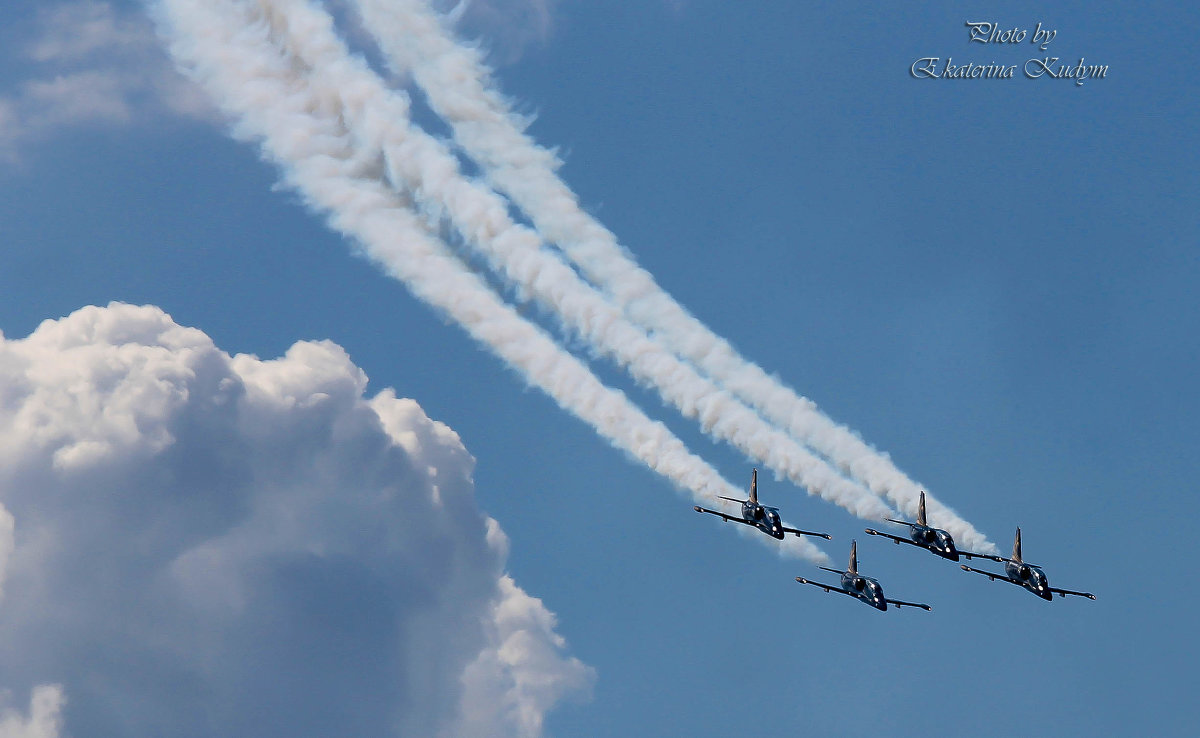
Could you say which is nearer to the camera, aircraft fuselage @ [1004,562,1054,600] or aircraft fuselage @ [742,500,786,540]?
aircraft fuselage @ [742,500,786,540]

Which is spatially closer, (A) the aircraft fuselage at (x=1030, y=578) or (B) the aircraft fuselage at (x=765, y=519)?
(B) the aircraft fuselage at (x=765, y=519)

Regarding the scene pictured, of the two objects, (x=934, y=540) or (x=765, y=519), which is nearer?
(x=765, y=519)

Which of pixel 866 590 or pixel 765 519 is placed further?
pixel 866 590

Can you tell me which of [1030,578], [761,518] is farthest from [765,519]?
A: [1030,578]

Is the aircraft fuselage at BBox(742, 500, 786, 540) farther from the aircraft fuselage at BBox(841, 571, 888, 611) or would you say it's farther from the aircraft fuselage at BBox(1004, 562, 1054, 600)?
the aircraft fuselage at BBox(1004, 562, 1054, 600)

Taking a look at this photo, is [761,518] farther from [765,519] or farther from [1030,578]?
[1030,578]

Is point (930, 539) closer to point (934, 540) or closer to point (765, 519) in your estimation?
point (934, 540)

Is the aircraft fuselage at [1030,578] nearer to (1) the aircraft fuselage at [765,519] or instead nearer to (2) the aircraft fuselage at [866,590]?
(2) the aircraft fuselage at [866,590]

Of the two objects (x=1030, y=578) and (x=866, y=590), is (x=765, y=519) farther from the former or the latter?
(x=1030, y=578)

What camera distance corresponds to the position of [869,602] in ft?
364

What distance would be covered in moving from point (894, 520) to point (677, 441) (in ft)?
81.6

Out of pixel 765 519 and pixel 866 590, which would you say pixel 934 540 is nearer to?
pixel 866 590

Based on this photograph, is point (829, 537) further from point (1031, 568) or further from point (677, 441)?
point (1031, 568)

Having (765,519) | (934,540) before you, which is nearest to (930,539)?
(934,540)
